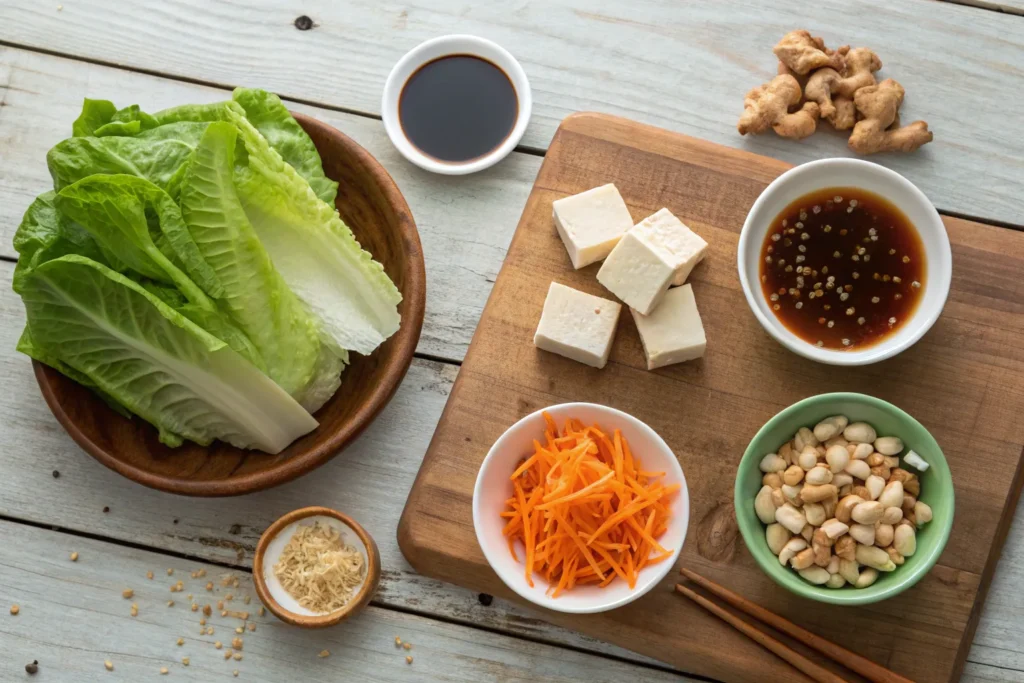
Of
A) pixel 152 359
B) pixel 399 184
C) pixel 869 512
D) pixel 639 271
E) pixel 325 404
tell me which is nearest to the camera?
pixel 869 512

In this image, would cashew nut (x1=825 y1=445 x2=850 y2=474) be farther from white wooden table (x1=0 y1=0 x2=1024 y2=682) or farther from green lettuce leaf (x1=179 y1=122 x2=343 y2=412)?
green lettuce leaf (x1=179 y1=122 x2=343 y2=412)

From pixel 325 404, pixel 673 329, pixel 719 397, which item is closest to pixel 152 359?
pixel 325 404

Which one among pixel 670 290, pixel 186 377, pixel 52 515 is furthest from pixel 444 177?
pixel 52 515

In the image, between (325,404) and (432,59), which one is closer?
→ (325,404)

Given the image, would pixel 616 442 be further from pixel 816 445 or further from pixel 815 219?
pixel 815 219

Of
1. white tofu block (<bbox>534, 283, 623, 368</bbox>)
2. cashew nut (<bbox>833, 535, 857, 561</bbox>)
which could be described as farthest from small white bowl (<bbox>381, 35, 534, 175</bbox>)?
cashew nut (<bbox>833, 535, 857, 561</bbox>)

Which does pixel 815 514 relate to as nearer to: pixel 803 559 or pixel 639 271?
pixel 803 559
